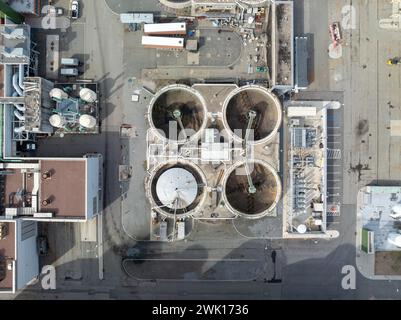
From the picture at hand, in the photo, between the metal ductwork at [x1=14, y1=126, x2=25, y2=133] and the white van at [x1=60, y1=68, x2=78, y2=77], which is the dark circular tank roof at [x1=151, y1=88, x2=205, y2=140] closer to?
the white van at [x1=60, y1=68, x2=78, y2=77]

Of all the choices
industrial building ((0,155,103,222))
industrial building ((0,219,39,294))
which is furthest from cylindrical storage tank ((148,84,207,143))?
industrial building ((0,219,39,294))

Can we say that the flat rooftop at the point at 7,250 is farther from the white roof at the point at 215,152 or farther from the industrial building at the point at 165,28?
the industrial building at the point at 165,28

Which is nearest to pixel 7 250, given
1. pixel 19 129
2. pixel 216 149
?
pixel 19 129

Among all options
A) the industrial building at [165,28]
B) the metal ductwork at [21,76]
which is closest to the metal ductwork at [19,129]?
the metal ductwork at [21,76]

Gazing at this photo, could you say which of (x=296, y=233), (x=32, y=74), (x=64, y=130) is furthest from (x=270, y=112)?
(x=32, y=74)

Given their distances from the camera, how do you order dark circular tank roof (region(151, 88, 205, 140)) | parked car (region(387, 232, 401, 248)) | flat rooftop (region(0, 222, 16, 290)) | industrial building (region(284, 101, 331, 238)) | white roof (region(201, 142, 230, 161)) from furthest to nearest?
dark circular tank roof (region(151, 88, 205, 140)), industrial building (region(284, 101, 331, 238)), white roof (region(201, 142, 230, 161)), parked car (region(387, 232, 401, 248)), flat rooftop (region(0, 222, 16, 290))

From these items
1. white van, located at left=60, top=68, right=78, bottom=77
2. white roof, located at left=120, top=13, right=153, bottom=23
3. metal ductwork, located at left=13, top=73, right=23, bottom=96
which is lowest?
metal ductwork, located at left=13, top=73, right=23, bottom=96
